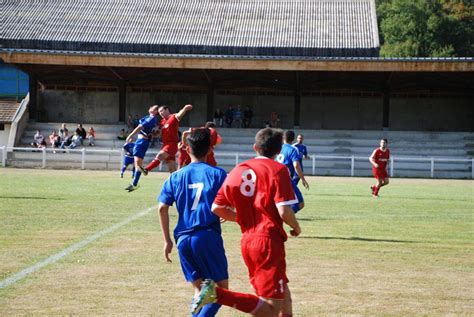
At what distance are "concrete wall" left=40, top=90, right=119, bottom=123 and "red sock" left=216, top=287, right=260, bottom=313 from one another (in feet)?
146

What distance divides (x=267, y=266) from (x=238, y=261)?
16.2ft

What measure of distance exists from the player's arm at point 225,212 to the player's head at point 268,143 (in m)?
0.48

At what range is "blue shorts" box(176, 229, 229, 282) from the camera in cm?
653

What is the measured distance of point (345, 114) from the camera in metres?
49.0

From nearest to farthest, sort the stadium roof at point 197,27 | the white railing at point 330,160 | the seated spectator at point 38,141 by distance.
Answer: the white railing at point 330,160 → the seated spectator at point 38,141 → the stadium roof at point 197,27

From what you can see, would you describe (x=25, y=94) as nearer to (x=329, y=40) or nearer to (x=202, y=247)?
(x=329, y=40)

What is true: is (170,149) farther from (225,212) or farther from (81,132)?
(81,132)

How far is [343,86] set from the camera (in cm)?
4847

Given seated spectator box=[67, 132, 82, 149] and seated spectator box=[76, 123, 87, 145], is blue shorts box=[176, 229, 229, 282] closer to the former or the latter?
seated spectator box=[67, 132, 82, 149]

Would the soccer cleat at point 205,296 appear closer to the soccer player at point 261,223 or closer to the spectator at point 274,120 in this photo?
the soccer player at point 261,223

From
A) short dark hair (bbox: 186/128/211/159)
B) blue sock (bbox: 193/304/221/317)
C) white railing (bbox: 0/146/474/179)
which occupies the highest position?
short dark hair (bbox: 186/128/211/159)

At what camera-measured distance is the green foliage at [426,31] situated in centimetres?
6488

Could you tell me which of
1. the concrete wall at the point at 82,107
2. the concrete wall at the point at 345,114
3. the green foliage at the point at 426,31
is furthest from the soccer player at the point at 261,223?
the green foliage at the point at 426,31

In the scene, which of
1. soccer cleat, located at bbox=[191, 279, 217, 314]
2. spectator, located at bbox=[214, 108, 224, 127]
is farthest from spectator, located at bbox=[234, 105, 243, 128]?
soccer cleat, located at bbox=[191, 279, 217, 314]
